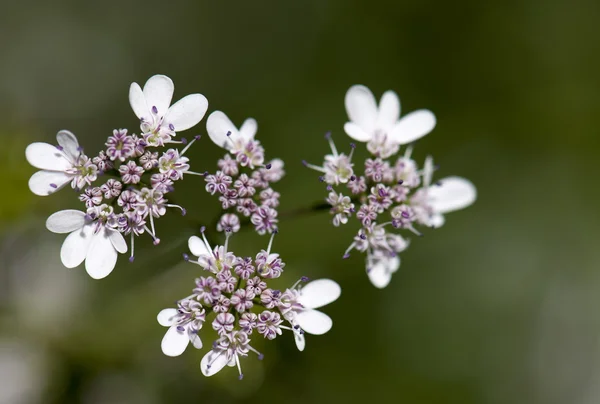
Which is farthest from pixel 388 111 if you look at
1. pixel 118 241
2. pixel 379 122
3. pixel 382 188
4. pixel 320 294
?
pixel 118 241

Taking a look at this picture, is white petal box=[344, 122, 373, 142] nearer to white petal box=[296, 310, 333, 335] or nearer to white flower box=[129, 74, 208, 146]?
white flower box=[129, 74, 208, 146]

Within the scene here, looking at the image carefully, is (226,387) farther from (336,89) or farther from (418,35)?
(418,35)

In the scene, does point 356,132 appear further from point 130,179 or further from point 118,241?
point 118,241

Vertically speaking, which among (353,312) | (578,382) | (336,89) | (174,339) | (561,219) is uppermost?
(336,89)

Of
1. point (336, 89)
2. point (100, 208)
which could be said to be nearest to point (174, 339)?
point (100, 208)

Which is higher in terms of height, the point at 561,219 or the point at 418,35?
the point at 418,35
